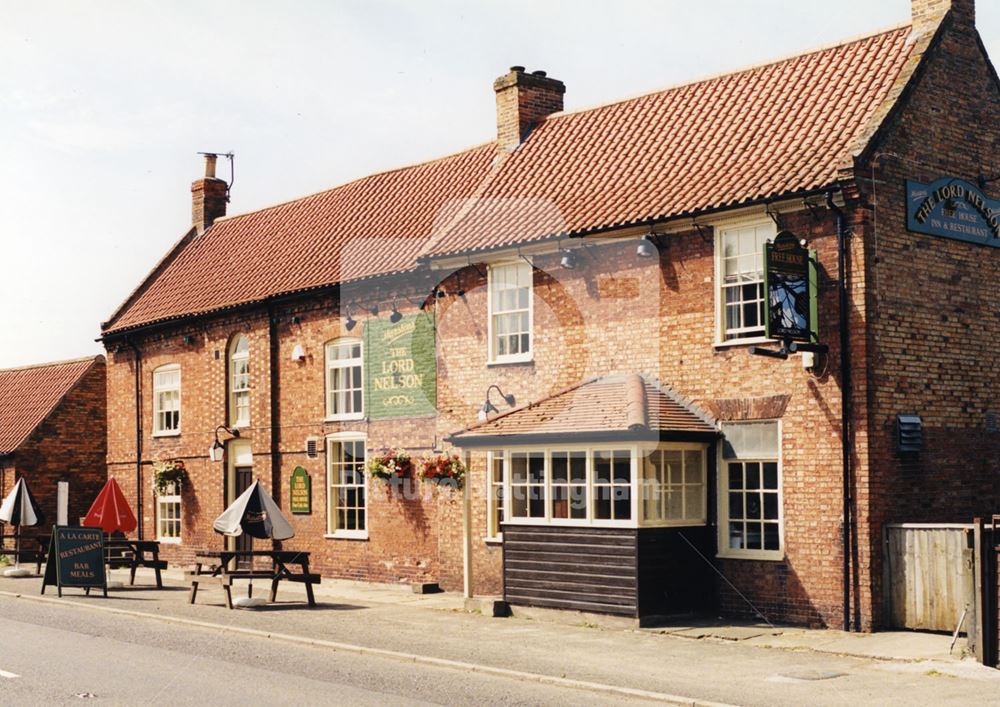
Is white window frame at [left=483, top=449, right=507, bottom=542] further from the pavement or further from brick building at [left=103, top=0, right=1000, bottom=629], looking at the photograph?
the pavement

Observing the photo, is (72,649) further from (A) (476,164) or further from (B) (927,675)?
(A) (476,164)

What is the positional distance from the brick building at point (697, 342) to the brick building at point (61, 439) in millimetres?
14410

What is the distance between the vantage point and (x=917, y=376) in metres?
18.4

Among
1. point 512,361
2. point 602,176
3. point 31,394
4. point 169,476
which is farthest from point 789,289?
point 31,394

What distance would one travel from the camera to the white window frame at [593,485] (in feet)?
60.5

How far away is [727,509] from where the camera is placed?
62.9 ft

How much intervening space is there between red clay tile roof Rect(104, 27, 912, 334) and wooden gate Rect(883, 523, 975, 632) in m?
4.84

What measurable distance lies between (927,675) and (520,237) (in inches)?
408

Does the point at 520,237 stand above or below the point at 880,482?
above

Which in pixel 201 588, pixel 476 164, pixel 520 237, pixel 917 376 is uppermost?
pixel 476 164

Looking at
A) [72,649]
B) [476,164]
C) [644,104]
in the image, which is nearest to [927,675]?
[72,649]

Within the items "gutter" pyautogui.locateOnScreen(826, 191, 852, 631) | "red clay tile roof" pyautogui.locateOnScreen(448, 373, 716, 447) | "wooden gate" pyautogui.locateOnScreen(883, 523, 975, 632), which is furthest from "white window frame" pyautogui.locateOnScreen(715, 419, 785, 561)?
"wooden gate" pyautogui.locateOnScreen(883, 523, 975, 632)

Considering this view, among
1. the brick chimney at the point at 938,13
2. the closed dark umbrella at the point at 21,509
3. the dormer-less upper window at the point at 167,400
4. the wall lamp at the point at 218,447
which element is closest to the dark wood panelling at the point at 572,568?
the brick chimney at the point at 938,13

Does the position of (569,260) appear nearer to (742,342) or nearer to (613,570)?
(742,342)
